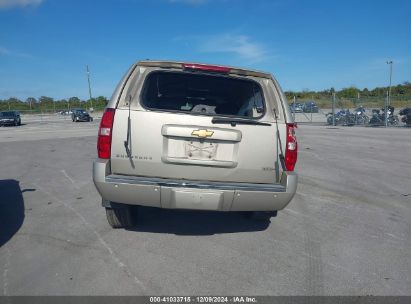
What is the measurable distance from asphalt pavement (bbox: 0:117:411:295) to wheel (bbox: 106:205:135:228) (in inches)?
3.9

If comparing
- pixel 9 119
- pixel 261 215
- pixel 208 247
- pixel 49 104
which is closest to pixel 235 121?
pixel 208 247

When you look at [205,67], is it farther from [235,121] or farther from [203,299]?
[203,299]

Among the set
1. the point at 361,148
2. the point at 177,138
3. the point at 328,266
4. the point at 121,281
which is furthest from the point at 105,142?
the point at 361,148

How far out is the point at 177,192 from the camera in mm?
3422

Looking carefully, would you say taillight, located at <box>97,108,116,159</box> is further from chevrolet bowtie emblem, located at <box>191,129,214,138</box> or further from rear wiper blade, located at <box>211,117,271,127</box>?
rear wiper blade, located at <box>211,117,271,127</box>

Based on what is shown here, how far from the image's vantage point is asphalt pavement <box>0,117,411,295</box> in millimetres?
3107

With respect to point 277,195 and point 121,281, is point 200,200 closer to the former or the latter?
point 277,195

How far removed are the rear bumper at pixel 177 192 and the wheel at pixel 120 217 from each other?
562 mm

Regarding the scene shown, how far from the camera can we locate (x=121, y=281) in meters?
3.13

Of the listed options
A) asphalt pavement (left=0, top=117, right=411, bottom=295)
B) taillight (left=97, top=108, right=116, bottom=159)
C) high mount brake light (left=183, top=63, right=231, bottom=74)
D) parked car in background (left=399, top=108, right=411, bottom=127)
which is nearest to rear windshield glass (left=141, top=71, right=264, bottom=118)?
high mount brake light (left=183, top=63, right=231, bottom=74)

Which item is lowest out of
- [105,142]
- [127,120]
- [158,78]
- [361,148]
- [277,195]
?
[361,148]

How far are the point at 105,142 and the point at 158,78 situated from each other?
3.91 feet

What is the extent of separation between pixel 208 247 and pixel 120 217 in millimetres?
1122

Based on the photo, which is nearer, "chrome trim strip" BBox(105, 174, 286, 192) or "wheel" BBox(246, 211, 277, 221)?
"chrome trim strip" BBox(105, 174, 286, 192)
